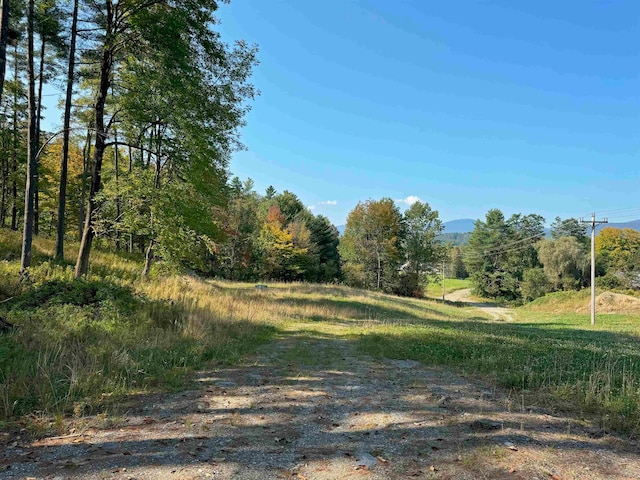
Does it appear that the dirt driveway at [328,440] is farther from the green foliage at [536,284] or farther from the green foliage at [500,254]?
the green foliage at [500,254]

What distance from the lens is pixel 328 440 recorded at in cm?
335

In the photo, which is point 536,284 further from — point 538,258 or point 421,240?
point 421,240

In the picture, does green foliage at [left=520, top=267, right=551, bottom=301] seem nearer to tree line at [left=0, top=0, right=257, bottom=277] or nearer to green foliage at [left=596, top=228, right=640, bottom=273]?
green foliage at [left=596, top=228, right=640, bottom=273]

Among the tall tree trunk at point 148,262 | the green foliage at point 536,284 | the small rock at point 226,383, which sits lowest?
the green foliage at point 536,284

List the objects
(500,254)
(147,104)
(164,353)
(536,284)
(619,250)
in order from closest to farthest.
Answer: (164,353) < (147,104) < (536,284) < (619,250) < (500,254)

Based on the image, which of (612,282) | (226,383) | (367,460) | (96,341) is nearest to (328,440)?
(367,460)

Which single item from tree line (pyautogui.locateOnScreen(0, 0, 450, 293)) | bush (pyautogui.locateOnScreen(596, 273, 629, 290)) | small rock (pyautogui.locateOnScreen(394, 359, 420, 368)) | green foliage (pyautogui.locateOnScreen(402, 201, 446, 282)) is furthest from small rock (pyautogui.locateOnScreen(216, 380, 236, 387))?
bush (pyautogui.locateOnScreen(596, 273, 629, 290))

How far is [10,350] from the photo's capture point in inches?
193

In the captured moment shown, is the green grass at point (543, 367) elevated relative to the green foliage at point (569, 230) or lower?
lower

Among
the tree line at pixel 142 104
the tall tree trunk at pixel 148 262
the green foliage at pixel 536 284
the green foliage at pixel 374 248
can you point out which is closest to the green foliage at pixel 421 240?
the green foliage at pixel 374 248

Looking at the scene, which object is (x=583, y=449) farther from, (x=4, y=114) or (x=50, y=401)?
(x=4, y=114)

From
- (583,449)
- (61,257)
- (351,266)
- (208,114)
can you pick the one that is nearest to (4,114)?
(61,257)

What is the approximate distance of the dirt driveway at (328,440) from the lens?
9.09ft

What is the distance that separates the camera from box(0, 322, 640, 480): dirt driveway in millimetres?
2770
